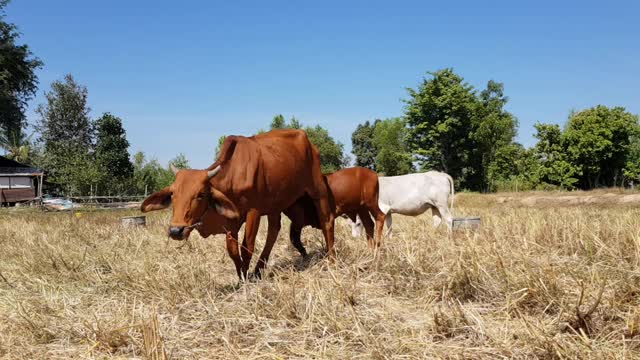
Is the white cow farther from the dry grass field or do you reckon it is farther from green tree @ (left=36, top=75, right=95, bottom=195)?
green tree @ (left=36, top=75, right=95, bottom=195)

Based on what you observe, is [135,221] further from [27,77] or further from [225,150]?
[27,77]

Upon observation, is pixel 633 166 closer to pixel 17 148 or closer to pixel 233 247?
pixel 233 247

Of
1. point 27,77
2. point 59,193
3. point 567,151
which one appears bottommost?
point 59,193

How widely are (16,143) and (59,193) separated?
1284cm

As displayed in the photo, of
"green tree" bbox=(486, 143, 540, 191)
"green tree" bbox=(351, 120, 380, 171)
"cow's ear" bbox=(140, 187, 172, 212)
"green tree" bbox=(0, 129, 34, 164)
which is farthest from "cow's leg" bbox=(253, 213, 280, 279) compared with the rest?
"green tree" bbox=(351, 120, 380, 171)

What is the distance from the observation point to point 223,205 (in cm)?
475

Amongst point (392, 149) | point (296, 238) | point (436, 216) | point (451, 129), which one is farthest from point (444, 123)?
point (296, 238)

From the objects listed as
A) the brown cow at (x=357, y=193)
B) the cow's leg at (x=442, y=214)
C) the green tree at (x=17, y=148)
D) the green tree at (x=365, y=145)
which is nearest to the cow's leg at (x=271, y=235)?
the brown cow at (x=357, y=193)

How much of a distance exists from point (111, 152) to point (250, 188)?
132ft

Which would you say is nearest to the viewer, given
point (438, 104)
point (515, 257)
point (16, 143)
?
point (515, 257)

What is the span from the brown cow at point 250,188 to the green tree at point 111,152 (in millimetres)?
38511

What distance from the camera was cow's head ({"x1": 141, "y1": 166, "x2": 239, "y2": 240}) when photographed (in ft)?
14.6

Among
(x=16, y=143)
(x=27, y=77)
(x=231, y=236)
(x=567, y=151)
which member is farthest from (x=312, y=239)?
(x=16, y=143)

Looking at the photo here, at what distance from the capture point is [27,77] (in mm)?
31594
